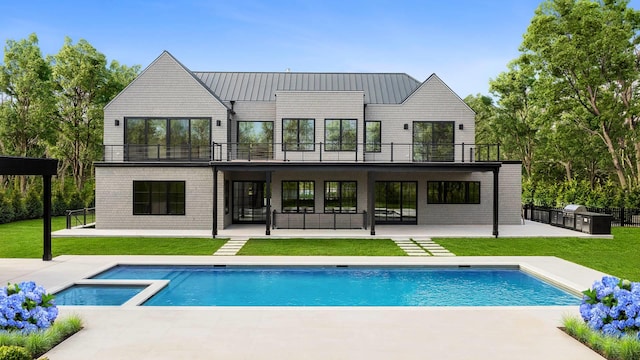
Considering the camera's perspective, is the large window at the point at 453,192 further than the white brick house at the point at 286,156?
Yes

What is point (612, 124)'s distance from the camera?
94.9 ft

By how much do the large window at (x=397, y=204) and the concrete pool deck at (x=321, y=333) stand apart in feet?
44.3

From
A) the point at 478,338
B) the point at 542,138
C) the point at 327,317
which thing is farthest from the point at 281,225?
the point at 542,138

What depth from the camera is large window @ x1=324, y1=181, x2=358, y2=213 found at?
20922mm

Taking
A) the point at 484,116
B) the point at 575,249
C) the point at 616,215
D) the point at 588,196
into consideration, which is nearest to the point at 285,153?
the point at 575,249

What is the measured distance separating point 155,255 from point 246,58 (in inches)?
914

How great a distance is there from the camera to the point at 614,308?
20.4ft

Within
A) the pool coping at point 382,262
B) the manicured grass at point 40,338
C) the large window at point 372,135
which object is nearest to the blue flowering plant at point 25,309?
the manicured grass at point 40,338

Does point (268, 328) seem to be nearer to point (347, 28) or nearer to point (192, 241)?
point (192, 241)

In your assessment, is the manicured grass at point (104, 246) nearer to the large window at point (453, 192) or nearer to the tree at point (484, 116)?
the large window at point (453, 192)

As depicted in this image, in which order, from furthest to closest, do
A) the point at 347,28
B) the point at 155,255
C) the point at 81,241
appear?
1. the point at 347,28
2. the point at 81,241
3. the point at 155,255

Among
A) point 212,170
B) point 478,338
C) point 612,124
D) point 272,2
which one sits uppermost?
point 272,2

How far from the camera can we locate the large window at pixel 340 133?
20891 mm

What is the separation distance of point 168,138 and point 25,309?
48.5ft
